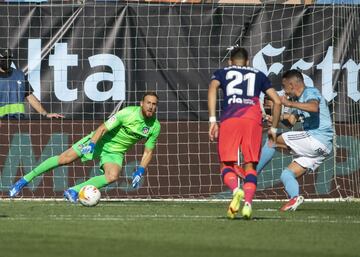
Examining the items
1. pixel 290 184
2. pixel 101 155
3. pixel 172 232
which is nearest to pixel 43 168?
pixel 101 155

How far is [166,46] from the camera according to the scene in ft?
61.2

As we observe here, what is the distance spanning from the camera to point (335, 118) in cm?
1853

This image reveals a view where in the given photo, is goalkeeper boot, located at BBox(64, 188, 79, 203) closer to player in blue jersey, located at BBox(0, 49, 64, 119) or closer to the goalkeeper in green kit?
the goalkeeper in green kit

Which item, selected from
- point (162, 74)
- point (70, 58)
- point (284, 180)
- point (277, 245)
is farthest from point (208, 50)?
point (277, 245)

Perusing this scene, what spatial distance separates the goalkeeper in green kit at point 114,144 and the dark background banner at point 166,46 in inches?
71.7

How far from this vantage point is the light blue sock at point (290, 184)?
14.8 meters

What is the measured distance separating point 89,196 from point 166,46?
4.50 meters

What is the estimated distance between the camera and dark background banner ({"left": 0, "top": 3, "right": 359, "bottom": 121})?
18.4 meters

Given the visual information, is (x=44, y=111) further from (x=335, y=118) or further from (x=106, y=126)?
(x=335, y=118)

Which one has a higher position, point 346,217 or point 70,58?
point 70,58

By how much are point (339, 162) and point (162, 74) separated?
338 cm

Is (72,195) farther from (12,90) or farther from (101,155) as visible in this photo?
(12,90)

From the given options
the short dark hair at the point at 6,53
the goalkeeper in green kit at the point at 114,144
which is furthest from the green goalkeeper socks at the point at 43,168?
the short dark hair at the point at 6,53

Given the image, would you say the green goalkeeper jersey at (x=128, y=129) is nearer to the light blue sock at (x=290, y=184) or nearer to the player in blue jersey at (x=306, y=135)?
the player in blue jersey at (x=306, y=135)
